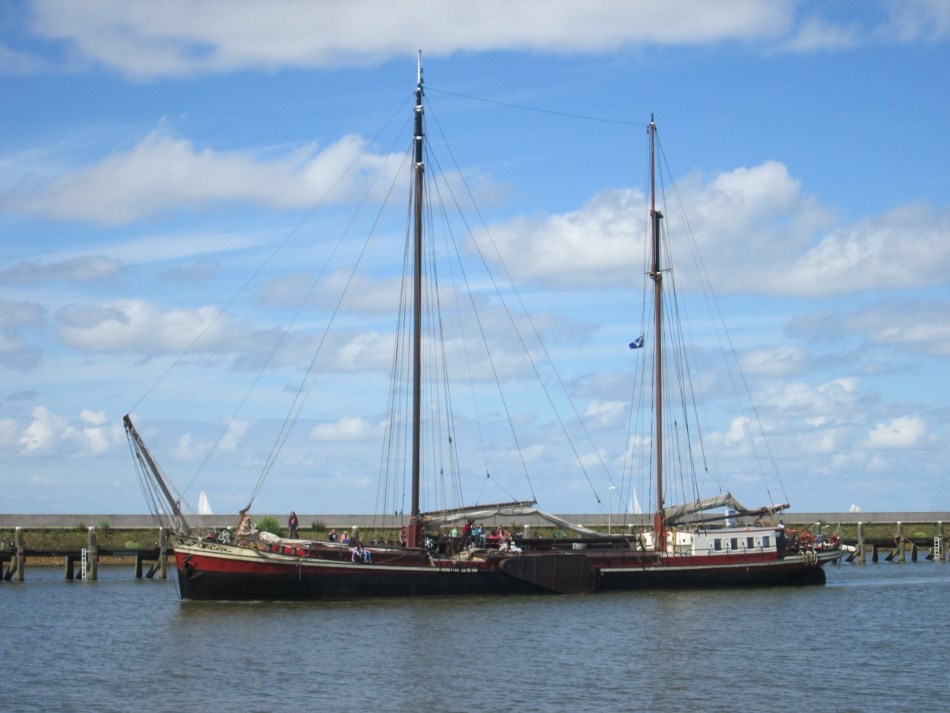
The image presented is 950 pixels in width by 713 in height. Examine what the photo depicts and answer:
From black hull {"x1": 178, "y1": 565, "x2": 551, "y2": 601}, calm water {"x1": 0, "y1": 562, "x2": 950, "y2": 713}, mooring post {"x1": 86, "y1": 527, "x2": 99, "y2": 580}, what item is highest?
mooring post {"x1": 86, "y1": 527, "x2": 99, "y2": 580}

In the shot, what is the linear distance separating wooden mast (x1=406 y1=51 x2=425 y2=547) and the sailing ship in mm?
48

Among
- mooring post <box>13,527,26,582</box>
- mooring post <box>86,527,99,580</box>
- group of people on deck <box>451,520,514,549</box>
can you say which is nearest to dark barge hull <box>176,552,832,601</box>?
group of people on deck <box>451,520,514,549</box>

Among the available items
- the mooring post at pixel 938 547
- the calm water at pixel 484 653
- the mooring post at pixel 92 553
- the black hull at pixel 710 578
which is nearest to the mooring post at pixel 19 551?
the mooring post at pixel 92 553

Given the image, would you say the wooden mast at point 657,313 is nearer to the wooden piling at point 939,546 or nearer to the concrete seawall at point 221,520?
the concrete seawall at point 221,520

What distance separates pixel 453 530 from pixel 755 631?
1782cm

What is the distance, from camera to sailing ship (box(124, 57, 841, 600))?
186 feet

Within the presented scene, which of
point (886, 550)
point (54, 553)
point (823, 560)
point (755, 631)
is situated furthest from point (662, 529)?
point (886, 550)

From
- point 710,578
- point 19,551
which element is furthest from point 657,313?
point 19,551

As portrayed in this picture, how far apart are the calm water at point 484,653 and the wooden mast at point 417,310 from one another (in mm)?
4507

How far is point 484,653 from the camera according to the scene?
143 ft

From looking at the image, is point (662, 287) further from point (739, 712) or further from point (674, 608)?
point (739, 712)

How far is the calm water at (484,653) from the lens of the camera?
1419 inches

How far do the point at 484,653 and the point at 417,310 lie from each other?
22.7m

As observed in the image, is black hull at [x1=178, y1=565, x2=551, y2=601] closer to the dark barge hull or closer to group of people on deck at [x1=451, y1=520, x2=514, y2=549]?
the dark barge hull
